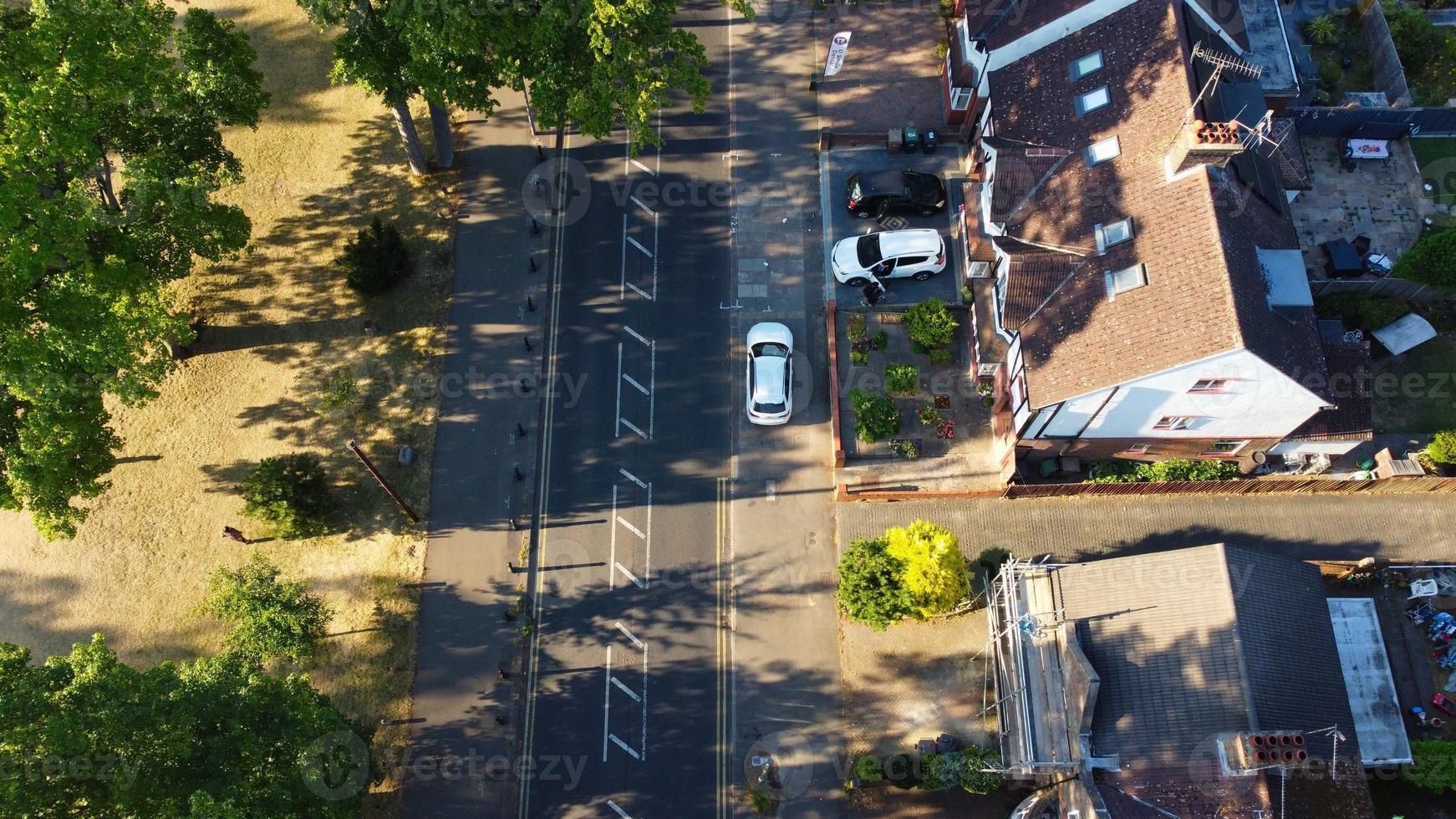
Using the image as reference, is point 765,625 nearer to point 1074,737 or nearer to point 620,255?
point 1074,737

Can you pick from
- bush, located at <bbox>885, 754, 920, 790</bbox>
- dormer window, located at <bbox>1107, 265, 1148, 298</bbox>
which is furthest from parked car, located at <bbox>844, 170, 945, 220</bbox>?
bush, located at <bbox>885, 754, 920, 790</bbox>

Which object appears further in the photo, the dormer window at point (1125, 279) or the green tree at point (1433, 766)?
the dormer window at point (1125, 279)

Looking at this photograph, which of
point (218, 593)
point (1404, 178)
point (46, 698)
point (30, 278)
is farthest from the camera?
point (1404, 178)

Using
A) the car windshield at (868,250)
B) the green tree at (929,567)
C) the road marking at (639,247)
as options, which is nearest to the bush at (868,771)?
the green tree at (929,567)

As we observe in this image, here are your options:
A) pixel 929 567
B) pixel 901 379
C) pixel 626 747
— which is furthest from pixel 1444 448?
pixel 626 747

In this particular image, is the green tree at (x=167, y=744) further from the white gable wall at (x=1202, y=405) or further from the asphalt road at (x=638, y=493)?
the white gable wall at (x=1202, y=405)

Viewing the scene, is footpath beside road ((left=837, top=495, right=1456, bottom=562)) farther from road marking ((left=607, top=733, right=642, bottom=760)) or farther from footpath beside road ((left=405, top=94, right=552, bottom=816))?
footpath beside road ((left=405, top=94, right=552, bottom=816))

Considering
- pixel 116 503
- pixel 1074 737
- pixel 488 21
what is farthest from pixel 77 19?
pixel 1074 737
